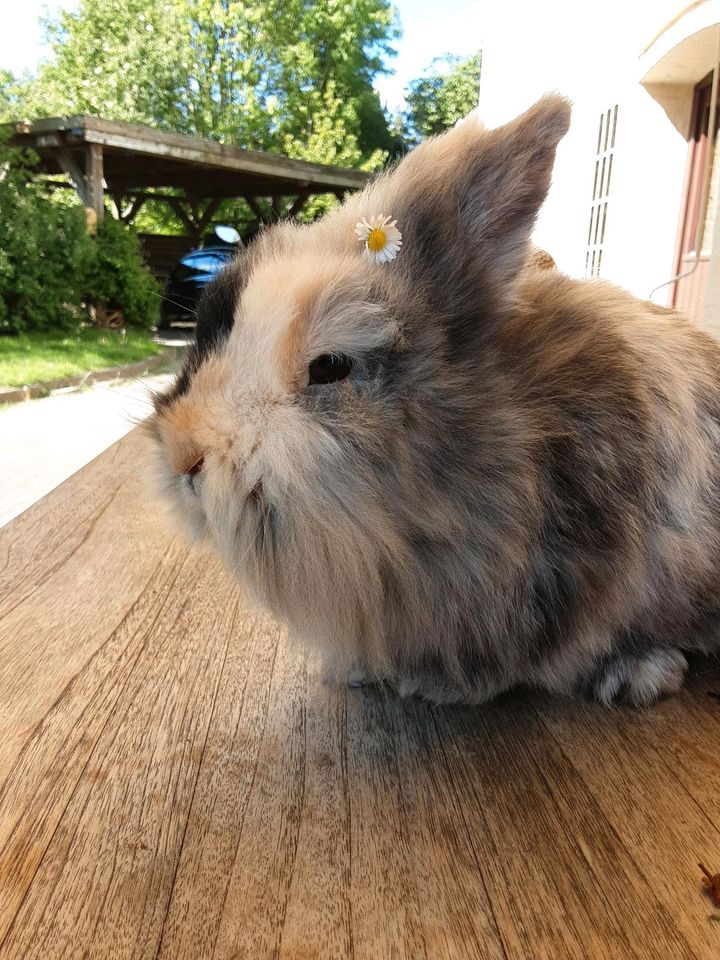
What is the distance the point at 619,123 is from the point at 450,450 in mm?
5460

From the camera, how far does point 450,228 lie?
2.42ft

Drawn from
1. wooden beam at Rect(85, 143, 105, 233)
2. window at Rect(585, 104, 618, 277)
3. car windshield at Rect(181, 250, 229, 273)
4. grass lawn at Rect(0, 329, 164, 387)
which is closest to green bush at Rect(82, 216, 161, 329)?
wooden beam at Rect(85, 143, 105, 233)

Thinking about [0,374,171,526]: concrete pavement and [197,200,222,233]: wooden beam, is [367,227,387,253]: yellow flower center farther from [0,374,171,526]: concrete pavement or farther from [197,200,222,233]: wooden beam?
[197,200,222,233]: wooden beam

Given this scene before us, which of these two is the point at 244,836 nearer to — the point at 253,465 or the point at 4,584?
the point at 253,465

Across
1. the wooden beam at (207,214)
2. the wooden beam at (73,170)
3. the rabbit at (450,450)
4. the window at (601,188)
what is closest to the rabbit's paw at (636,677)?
the rabbit at (450,450)

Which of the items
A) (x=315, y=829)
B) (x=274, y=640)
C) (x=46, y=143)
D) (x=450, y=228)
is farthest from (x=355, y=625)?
(x=46, y=143)

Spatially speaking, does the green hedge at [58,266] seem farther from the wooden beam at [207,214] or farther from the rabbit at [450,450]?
the rabbit at [450,450]

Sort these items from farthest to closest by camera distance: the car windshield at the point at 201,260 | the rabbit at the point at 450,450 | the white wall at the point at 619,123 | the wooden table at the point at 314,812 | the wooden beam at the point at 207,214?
the wooden beam at the point at 207,214 < the car windshield at the point at 201,260 < the white wall at the point at 619,123 < the rabbit at the point at 450,450 < the wooden table at the point at 314,812

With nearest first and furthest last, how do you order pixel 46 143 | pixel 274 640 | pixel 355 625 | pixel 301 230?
1. pixel 355 625
2. pixel 301 230
3. pixel 274 640
4. pixel 46 143

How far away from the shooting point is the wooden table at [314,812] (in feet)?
1.76

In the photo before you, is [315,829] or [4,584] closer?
[315,829]

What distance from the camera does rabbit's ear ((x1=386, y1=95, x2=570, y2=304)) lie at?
70 cm

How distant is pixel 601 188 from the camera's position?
5.83 m

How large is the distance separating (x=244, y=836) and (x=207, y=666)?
1.01 feet
